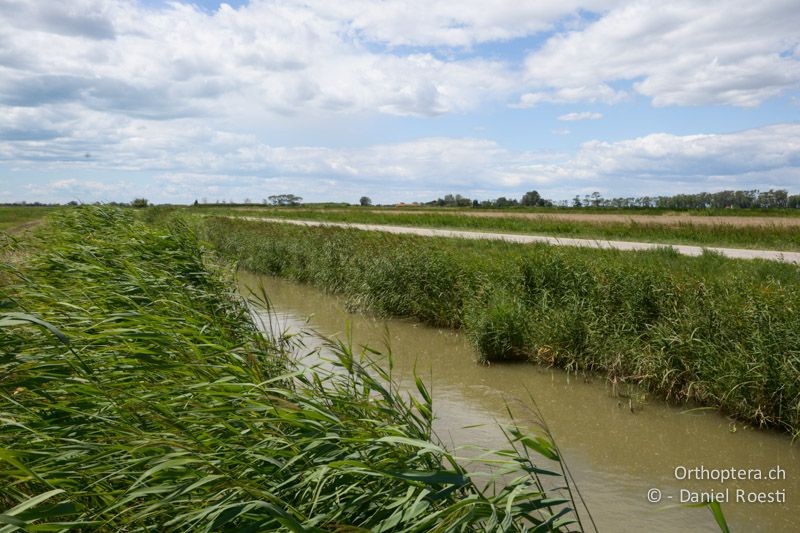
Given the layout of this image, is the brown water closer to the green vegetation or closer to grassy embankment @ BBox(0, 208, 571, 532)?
grassy embankment @ BBox(0, 208, 571, 532)

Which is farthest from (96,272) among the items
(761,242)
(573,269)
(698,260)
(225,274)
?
(761,242)

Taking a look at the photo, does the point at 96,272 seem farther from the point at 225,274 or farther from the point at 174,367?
the point at 174,367

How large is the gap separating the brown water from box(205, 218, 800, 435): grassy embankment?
0.37m

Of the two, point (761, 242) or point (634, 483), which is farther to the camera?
point (761, 242)

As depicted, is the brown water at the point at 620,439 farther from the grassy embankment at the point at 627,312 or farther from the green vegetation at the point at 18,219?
the green vegetation at the point at 18,219

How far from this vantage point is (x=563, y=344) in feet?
30.7

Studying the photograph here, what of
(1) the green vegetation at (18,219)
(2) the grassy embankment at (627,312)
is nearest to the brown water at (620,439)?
(2) the grassy embankment at (627,312)

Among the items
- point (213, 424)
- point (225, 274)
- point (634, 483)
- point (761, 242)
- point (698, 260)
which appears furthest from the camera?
point (761, 242)

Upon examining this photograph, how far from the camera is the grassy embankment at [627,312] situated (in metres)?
7.09

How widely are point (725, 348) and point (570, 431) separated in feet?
7.91

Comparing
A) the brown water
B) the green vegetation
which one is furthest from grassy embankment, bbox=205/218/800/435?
the green vegetation

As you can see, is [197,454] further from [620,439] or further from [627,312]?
[627,312]

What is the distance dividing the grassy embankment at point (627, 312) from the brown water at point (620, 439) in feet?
1.23

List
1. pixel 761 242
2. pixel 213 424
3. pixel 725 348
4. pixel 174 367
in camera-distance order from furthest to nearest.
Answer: pixel 761 242, pixel 725 348, pixel 174 367, pixel 213 424
